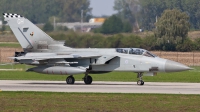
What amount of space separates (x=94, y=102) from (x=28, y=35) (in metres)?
12.2

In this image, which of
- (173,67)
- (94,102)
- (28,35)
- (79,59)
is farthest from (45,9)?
(94,102)

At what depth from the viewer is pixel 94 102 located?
63.0 feet

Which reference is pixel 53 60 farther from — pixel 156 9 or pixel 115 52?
pixel 156 9

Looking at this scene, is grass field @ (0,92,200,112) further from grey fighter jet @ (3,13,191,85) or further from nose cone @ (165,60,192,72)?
grey fighter jet @ (3,13,191,85)

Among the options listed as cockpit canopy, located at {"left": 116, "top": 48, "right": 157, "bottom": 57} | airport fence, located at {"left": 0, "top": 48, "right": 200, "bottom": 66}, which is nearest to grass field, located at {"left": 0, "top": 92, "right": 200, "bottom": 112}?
cockpit canopy, located at {"left": 116, "top": 48, "right": 157, "bottom": 57}

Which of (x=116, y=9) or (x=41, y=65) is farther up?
(x=116, y=9)

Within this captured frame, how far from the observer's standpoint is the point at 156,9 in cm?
6925

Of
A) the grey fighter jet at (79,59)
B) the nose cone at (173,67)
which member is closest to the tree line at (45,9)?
the grey fighter jet at (79,59)

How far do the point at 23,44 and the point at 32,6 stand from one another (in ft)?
132

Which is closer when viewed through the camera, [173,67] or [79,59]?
[173,67]

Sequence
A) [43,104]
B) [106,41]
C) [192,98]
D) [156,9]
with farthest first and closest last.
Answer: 1. [156,9]
2. [106,41]
3. [192,98]
4. [43,104]

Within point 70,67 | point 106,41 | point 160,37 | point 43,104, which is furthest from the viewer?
point 160,37

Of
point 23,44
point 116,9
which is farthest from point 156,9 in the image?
point 23,44

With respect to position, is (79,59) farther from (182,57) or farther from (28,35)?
(182,57)
